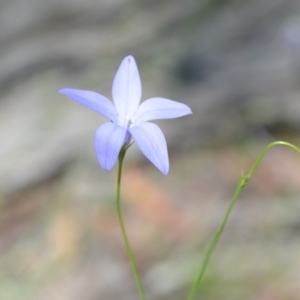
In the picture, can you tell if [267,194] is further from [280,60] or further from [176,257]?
[280,60]

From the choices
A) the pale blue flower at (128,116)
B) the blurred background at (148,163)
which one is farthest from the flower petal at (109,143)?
the blurred background at (148,163)

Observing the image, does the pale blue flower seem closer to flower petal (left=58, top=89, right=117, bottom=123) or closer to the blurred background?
flower petal (left=58, top=89, right=117, bottom=123)

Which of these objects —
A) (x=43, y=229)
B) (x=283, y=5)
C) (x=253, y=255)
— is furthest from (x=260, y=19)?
(x=43, y=229)

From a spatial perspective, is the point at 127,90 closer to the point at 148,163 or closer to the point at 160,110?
the point at 160,110

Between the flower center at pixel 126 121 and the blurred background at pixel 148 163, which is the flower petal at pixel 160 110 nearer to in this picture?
the flower center at pixel 126 121

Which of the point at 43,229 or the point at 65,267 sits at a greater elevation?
the point at 43,229
